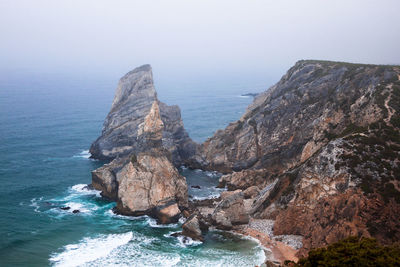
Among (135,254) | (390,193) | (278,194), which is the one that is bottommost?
(135,254)

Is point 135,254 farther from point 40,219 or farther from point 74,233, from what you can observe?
point 40,219

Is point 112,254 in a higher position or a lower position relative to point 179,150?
lower

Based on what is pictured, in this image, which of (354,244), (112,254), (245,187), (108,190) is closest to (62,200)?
(108,190)

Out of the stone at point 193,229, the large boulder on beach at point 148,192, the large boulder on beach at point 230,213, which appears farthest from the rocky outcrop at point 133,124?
the stone at point 193,229

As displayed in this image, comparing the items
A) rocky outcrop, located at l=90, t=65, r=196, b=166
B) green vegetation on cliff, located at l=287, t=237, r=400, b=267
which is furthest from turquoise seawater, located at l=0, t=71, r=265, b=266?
green vegetation on cliff, located at l=287, t=237, r=400, b=267

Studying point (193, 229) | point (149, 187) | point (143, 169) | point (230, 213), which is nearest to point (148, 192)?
point (149, 187)
